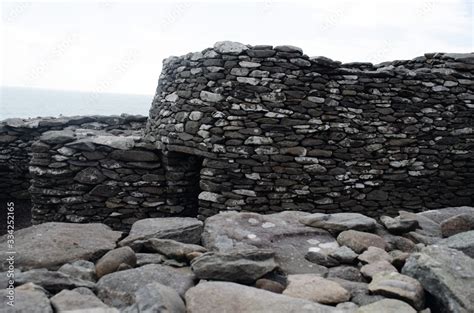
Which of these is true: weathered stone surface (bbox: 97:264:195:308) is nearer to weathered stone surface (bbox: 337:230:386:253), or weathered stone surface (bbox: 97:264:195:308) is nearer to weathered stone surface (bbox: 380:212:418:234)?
weathered stone surface (bbox: 337:230:386:253)

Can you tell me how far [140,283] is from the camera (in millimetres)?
2305

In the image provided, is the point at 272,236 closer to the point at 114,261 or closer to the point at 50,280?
the point at 114,261

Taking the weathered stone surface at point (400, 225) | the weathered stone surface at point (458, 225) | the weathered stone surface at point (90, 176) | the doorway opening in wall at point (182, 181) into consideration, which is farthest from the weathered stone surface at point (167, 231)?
the weathered stone surface at point (90, 176)

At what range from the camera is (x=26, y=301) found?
194cm

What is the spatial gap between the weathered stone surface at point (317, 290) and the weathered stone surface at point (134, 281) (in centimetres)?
66

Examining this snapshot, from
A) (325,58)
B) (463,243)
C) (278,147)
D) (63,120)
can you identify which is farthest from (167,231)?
(63,120)

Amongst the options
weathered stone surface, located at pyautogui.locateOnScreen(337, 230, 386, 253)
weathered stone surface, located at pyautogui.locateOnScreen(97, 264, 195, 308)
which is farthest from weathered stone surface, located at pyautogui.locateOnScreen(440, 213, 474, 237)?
weathered stone surface, located at pyautogui.locateOnScreen(97, 264, 195, 308)

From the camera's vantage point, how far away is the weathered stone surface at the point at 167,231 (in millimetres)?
3105

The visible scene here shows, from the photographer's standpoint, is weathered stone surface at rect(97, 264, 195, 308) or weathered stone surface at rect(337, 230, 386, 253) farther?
weathered stone surface at rect(337, 230, 386, 253)

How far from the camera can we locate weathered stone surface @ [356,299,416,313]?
2014 millimetres

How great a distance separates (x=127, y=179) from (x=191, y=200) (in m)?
1.37

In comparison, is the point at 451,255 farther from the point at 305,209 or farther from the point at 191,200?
the point at 191,200

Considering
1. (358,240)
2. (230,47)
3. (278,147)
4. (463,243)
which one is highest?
(230,47)

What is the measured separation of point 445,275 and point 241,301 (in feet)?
4.08
